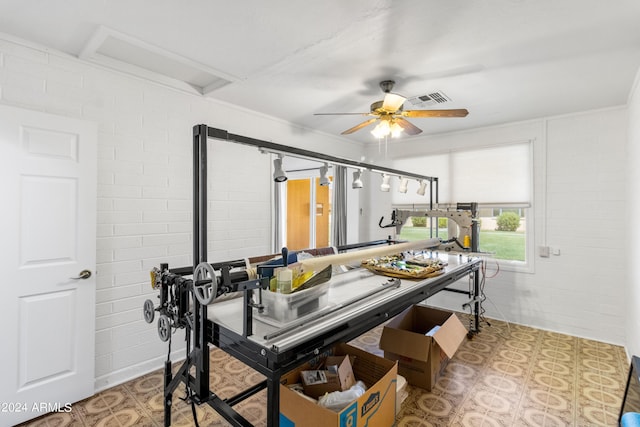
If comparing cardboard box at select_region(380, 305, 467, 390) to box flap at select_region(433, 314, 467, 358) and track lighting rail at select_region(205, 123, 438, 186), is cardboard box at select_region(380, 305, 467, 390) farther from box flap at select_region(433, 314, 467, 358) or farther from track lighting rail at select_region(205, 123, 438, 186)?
track lighting rail at select_region(205, 123, 438, 186)

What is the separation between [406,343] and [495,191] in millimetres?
2559

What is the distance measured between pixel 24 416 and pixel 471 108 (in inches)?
177

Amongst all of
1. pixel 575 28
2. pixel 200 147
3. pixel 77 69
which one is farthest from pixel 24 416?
pixel 575 28

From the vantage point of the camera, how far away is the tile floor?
2.09 meters

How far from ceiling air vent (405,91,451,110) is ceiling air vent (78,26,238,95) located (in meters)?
1.74

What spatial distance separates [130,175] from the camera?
2588 mm

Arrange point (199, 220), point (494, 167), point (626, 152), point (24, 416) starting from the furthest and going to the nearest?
1. point (494, 167)
2. point (626, 152)
3. point (24, 416)
4. point (199, 220)

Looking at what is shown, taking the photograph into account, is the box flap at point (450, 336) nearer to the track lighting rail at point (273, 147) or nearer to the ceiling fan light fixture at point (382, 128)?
the track lighting rail at point (273, 147)

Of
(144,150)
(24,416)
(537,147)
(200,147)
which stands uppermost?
(537,147)

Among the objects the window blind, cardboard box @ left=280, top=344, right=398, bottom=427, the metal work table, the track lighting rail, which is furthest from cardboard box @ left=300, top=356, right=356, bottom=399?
the window blind

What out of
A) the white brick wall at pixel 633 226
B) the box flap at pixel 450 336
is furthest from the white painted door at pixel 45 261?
the white brick wall at pixel 633 226

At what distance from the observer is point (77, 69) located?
2.32 meters

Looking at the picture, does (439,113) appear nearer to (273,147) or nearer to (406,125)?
(406,125)

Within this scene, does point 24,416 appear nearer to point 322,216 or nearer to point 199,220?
point 199,220
